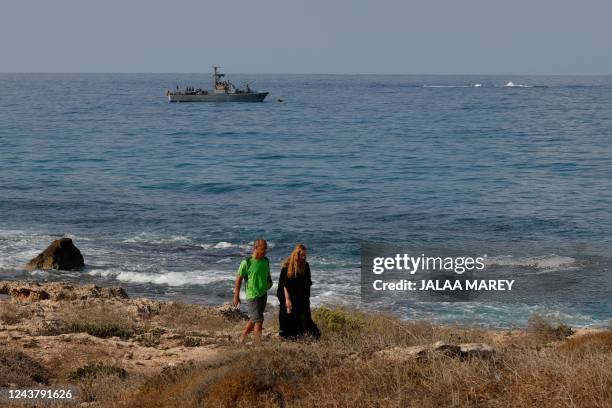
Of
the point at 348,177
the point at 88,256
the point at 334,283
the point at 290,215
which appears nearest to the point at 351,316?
the point at 334,283

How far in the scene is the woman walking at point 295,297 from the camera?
12.0 metres

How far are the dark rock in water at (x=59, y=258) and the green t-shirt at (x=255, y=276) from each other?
456 inches

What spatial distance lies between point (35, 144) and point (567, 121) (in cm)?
4931

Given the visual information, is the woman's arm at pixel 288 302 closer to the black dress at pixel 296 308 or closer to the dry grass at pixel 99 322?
the black dress at pixel 296 308

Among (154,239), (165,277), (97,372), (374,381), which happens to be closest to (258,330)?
(97,372)

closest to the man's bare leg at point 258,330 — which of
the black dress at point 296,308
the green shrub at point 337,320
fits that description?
the black dress at point 296,308

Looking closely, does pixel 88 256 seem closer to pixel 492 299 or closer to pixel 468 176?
pixel 492 299

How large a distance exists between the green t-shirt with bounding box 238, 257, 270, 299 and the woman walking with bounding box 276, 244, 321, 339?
1.40ft

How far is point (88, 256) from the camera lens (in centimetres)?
2467

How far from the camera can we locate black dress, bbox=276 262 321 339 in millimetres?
12047

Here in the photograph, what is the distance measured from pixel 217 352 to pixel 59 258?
40.4 ft

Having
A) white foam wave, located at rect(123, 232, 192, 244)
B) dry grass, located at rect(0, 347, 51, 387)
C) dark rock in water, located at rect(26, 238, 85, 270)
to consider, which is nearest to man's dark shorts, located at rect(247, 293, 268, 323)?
dry grass, located at rect(0, 347, 51, 387)

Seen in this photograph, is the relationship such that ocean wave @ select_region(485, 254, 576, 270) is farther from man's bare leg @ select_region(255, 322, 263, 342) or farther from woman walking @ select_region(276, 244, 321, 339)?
woman walking @ select_region(276, 244, 321, 339)

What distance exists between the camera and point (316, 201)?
36.0 metres
